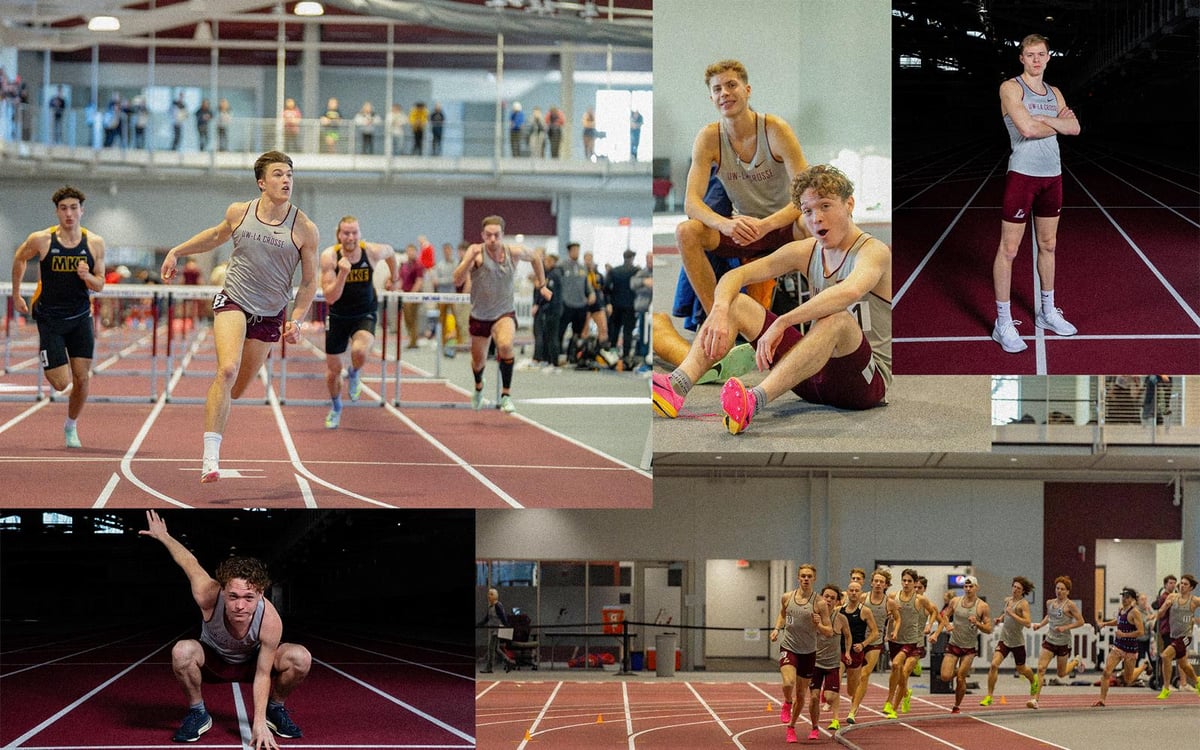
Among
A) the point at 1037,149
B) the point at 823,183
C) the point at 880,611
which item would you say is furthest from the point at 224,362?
the point at 880,611

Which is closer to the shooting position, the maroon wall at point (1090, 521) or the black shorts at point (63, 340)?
the black shorts at point (63, 340)

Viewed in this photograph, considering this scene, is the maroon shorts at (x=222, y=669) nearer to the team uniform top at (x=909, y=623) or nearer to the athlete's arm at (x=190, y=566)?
the athlete's arm at (x=190, y=566)

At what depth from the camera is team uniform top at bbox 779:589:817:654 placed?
845 cm

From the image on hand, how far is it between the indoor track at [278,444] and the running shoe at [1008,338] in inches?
90.6

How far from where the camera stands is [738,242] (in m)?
8.09

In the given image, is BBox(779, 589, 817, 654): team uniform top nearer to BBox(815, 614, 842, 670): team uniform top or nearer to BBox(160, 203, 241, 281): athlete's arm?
BBox(815, 614, 842, 670): team uniform top

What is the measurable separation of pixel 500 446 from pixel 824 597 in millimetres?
2278

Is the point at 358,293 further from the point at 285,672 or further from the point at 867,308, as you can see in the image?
the point at 867,308

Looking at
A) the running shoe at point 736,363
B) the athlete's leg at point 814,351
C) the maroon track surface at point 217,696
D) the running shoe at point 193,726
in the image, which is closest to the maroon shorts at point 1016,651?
the athlete's leg at point 814,351

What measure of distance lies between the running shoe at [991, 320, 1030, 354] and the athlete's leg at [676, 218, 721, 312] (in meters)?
1.72

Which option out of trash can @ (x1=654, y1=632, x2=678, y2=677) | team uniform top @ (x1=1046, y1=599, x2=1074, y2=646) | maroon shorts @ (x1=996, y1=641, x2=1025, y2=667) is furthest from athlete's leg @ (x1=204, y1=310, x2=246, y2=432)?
trash can @ (x1=654, y1=632, x2=678, y2=677)

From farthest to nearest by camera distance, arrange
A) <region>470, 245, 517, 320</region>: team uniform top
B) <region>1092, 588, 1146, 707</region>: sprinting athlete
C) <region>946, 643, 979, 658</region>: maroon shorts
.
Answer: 1. <region>1092, 588, 1146, 707</region>: sprinting athlete
2. <region>946, 643, 979, 658</region>: maroon shorts
3. <region>470, 245, 517, 320</region>: team uniform top

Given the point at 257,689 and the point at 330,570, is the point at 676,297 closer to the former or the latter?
the point at 330,570

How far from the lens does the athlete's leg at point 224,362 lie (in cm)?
738
